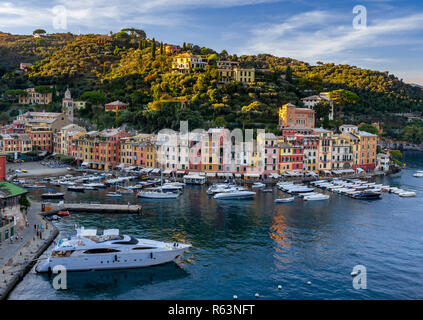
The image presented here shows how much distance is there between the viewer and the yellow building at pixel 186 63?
3935 inches

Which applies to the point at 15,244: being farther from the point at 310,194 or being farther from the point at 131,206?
the point at 310,194

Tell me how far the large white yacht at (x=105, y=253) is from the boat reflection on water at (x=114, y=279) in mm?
402

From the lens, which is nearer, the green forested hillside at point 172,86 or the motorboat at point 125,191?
the motorboat at point 125,191

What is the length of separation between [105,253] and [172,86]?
68349 mm

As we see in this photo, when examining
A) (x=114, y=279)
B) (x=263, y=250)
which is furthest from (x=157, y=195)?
(x=114, y=279)

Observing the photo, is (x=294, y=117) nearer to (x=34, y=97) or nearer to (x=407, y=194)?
(x=407, y=194)

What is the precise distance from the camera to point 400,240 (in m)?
36.1

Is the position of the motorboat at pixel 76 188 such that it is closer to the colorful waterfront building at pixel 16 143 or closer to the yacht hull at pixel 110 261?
the yacht hull at pixel 110 261

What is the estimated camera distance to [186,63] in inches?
3957

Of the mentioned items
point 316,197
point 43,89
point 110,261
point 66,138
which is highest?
point 43,89

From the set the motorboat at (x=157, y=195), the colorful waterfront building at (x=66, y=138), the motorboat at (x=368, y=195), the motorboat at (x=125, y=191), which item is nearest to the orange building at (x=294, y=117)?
the motorboat at (x=368, y=195)

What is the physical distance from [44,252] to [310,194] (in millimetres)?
34627

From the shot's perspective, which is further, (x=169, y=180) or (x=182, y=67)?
(x=182, y=67)
